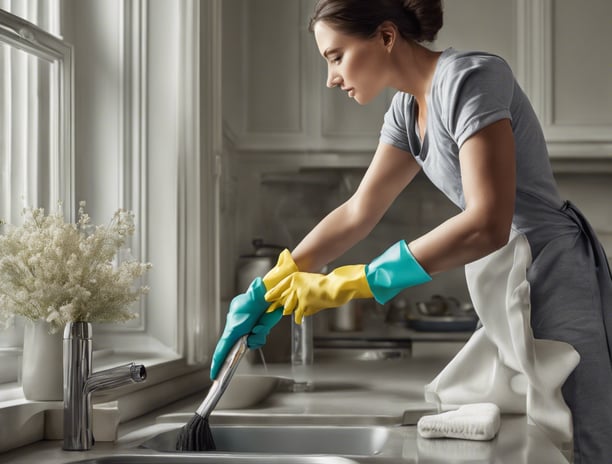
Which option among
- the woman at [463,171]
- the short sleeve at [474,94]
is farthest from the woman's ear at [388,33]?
the short sleeve at [474,94]

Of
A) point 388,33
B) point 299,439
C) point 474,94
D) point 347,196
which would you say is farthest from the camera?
point 347,196

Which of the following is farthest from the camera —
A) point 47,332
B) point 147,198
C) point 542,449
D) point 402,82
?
point 147,198

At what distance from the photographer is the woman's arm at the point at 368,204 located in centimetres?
143

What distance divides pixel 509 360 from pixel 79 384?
2.05ft

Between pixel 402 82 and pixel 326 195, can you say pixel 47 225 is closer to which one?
pixel 402 82

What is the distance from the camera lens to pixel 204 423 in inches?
46.5

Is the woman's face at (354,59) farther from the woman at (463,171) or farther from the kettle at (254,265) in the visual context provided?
the kettle at (254,265)

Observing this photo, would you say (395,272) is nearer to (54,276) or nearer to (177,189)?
(54,276)

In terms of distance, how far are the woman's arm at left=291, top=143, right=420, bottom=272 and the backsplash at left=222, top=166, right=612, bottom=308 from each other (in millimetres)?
1515

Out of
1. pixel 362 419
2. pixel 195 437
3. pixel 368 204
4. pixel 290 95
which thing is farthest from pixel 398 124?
pixel 290 95

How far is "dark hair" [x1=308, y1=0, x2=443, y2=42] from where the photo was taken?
3.99 ft

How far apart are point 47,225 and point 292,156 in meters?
1.81

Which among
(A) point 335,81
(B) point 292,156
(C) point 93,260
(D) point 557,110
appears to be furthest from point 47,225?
(D) point 557,110

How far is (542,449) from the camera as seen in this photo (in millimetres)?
1068
